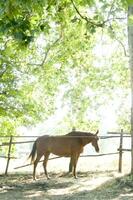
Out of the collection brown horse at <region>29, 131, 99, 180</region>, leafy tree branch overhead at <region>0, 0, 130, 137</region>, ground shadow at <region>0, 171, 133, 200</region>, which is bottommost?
ground shadow at <region>0, 171, 133, 200</region>

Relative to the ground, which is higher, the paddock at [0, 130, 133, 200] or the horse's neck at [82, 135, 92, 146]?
the horse's neck at [82, 135, 92, 146]

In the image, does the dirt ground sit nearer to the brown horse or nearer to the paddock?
the paddock

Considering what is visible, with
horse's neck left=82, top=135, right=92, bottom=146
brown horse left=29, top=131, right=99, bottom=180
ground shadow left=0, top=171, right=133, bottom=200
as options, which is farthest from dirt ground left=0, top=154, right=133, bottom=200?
horse's neck left=82, top=135, right=92, bottom=146

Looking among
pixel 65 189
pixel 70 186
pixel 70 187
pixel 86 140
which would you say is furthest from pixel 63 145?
pixel 65 189

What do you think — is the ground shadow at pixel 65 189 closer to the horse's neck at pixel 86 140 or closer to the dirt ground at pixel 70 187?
the dirt ground at pixel 70 187

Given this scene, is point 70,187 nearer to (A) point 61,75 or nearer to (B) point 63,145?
(B) point 63,145

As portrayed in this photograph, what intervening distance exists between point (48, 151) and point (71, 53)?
5.91 meters

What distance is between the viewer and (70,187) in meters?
11.8

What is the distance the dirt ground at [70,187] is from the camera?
10469 mm

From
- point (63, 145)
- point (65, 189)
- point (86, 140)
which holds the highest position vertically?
point (86, 140)

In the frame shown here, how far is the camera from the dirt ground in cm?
1047

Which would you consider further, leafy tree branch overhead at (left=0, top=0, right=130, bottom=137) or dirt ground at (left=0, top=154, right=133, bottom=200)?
leafy tree branch overhead at (left=0, top=0, right=130, bottom=137)

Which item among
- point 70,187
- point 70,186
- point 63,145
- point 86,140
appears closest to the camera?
point 70,187

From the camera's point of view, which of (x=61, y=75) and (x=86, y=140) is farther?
(x=61, y=75)
